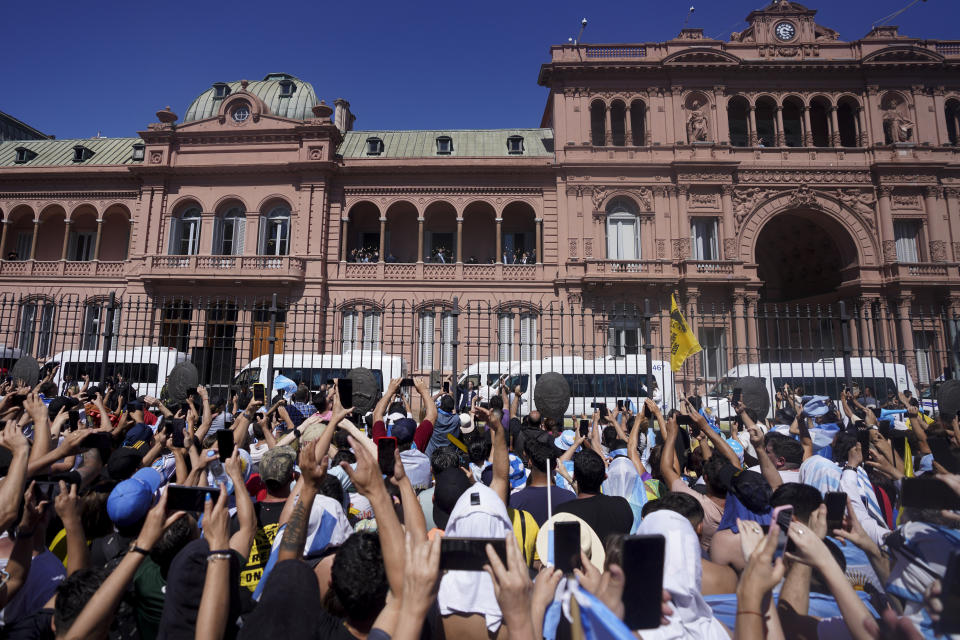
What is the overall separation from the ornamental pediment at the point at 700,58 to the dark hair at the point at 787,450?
21992 millimetres

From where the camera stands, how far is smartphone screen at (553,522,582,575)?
6.17 feet

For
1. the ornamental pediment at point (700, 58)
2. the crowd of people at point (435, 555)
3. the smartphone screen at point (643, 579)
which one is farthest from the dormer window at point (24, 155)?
the smartphone screen at point (643, 579)

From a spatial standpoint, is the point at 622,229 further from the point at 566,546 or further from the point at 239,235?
the point at 566,546

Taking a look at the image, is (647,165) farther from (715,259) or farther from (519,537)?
(519,537)

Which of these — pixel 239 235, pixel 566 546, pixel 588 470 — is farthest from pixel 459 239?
pixel 566 546

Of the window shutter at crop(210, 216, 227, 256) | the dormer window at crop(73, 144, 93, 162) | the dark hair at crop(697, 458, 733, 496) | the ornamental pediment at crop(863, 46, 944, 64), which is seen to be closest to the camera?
the dark hair at crop(697, 458, 733, 496)

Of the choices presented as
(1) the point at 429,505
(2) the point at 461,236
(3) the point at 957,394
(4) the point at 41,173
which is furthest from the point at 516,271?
(4) the point at 41,173

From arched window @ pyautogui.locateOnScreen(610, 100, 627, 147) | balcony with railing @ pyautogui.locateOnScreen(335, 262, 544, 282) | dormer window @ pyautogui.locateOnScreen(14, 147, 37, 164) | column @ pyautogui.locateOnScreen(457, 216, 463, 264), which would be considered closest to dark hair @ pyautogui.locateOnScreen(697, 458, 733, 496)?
balcony with railing @ pyautogui.locateOnScreen(335, 262, 544, 282)

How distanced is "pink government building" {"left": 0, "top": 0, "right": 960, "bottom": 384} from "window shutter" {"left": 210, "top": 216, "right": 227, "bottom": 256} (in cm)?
10

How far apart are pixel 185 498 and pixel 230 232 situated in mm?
24344

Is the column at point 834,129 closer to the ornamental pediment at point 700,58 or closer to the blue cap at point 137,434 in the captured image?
the ornamental pediment at point 700,58

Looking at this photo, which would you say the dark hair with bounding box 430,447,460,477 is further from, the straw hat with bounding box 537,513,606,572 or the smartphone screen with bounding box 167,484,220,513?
the smartphone screen with bounding box 167,484,220,513

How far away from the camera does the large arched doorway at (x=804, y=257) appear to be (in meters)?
22.8

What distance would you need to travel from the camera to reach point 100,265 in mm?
23812
